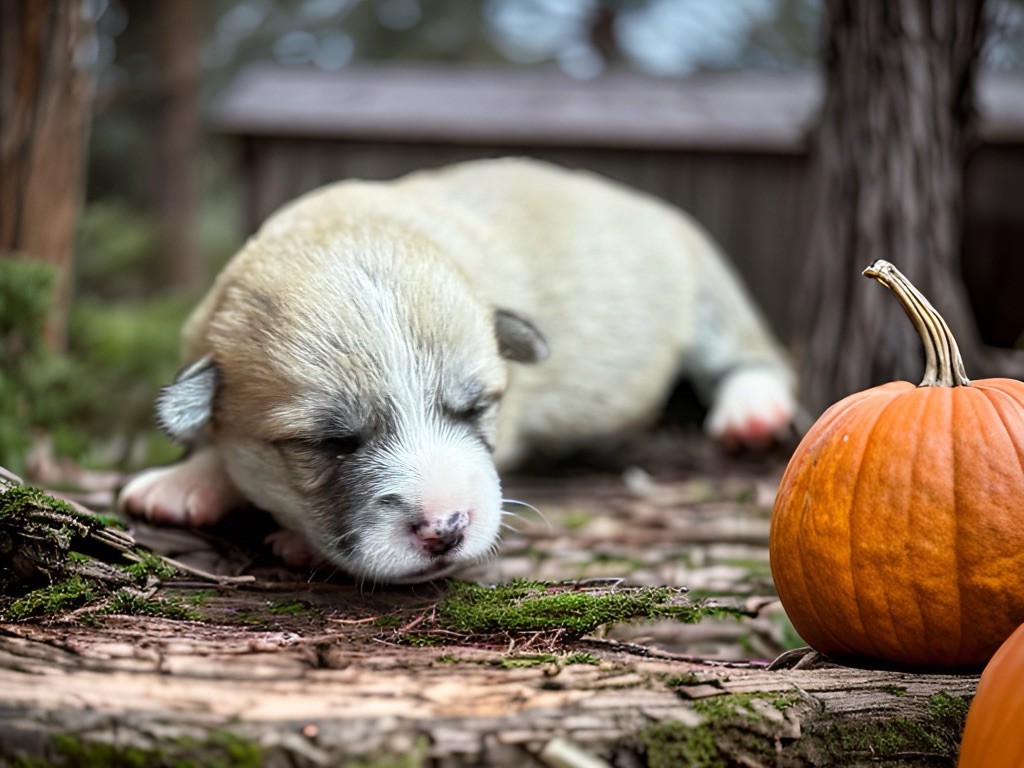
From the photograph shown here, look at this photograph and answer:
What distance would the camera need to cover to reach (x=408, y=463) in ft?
8.49

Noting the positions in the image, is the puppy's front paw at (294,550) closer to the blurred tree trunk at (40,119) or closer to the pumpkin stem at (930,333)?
the pumpkin stem at (930,333)

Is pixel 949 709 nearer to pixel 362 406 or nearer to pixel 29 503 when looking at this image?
pixel 362 406

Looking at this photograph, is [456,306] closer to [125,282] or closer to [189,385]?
[189,385]

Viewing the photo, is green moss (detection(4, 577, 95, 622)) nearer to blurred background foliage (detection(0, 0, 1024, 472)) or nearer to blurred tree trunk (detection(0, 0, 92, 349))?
blurred tree trunk (detection(0, 0, 92, 349))

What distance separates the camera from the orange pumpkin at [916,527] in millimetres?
2137

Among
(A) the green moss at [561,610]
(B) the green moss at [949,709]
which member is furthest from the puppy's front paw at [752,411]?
(B) the green moss at [949,709]

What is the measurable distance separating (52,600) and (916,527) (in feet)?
6.25

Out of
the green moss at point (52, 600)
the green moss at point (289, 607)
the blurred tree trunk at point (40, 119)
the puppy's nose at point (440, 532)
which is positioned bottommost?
the green moss at point (289, 607)

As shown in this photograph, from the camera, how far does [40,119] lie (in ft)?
14.5

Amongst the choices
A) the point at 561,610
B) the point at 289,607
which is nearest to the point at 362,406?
the point at 289,607

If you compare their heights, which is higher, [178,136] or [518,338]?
[178,136]

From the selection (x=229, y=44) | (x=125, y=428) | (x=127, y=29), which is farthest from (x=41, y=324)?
(x=229, y=44)

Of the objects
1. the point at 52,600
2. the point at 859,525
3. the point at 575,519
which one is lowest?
the point at 575,519

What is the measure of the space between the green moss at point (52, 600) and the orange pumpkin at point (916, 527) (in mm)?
1625
